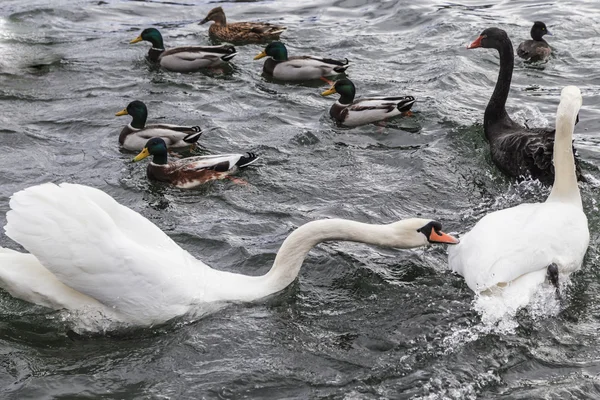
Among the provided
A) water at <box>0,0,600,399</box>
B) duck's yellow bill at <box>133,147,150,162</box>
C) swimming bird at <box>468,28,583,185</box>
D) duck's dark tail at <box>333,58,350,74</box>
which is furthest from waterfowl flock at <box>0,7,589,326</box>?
duck's dark tail at <box>333,58,350,74</box>

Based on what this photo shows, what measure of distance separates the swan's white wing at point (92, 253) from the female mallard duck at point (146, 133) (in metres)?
3.93

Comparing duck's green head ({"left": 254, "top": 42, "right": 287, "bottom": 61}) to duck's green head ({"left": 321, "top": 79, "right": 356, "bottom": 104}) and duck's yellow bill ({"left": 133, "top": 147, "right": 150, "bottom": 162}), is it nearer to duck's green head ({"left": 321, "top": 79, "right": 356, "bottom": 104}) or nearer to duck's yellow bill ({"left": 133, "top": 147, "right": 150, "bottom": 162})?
duck's green head ({"left": 321, "top": 79, "right": 356, "bottom": 104})

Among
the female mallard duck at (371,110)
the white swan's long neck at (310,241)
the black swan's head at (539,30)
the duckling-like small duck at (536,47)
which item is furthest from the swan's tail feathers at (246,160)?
the black swan's head at (539,30)

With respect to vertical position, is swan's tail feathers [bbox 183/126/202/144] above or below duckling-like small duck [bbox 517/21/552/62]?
below

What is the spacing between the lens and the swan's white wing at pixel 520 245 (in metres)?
6.66

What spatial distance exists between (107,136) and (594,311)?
6155 mm

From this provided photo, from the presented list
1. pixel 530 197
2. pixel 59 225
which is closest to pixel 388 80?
pixel 530 197

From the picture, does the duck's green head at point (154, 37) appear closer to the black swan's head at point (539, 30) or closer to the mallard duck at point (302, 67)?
the mallard duck at point (302, 67)

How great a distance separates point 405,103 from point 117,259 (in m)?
5.52

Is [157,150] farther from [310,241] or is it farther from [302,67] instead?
[302,67]

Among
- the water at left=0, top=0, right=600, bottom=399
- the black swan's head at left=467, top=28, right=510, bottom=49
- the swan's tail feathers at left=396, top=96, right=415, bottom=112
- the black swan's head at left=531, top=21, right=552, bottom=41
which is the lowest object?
the water at left=0, top=0, right=600, bottom=399

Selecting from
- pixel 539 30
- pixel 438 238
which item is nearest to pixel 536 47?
pixel 539 30

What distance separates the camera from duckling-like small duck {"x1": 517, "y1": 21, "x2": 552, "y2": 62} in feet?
42.8

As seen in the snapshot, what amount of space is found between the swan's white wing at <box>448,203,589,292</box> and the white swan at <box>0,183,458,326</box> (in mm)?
324
